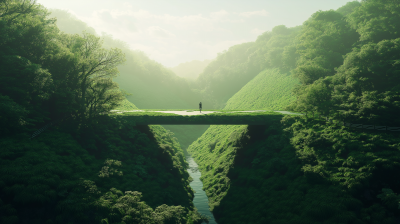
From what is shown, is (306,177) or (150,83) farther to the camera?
(150,83)

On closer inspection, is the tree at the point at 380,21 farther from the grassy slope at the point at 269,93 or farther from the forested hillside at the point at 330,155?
the grassy slope at the point at 269,93

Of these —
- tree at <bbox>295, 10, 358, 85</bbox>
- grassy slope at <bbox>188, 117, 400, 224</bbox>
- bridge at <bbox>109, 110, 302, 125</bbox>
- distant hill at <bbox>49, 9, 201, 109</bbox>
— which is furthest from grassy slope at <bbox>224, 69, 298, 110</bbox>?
distant hill at <bbox>49, 9, 201, 109</bbox>

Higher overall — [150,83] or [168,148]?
[150,83]

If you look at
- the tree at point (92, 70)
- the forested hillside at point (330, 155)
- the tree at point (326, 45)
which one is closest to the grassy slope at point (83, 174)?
the tree at point (92, 70)

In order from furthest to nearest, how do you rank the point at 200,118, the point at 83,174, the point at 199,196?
1. the point at 199,196
2. the point at 200,118
3. the point at 83,174

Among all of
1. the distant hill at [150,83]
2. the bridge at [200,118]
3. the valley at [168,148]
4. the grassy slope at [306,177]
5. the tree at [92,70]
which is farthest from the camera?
the distant hill at [150,83]

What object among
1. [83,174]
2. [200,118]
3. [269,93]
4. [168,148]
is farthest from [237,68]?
[83,174]

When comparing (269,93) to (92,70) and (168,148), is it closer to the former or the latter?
(168,148)
